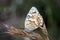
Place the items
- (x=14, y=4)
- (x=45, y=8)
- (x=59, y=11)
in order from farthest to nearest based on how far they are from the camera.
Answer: (x=14, y=4) < (x=59, y=11) < (x=45, y=8)

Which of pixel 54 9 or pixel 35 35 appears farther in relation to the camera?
pixel 54 9

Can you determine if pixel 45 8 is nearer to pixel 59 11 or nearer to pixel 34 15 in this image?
pixel 59 11

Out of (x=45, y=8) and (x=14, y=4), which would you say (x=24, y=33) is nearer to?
(x=45, y=8)

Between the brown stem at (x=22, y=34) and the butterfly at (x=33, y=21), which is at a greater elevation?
the butterfly at (x=33, y=21)

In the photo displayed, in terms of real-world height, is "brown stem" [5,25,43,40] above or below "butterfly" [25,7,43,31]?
below

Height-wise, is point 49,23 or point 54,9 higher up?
point 54,9

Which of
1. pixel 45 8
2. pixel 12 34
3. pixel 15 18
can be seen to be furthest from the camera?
pixel 15 18

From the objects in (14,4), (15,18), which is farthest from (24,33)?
(15,18)

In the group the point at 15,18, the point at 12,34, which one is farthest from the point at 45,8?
the point at 12,34

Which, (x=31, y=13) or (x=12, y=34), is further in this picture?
(x=31, y=13)
